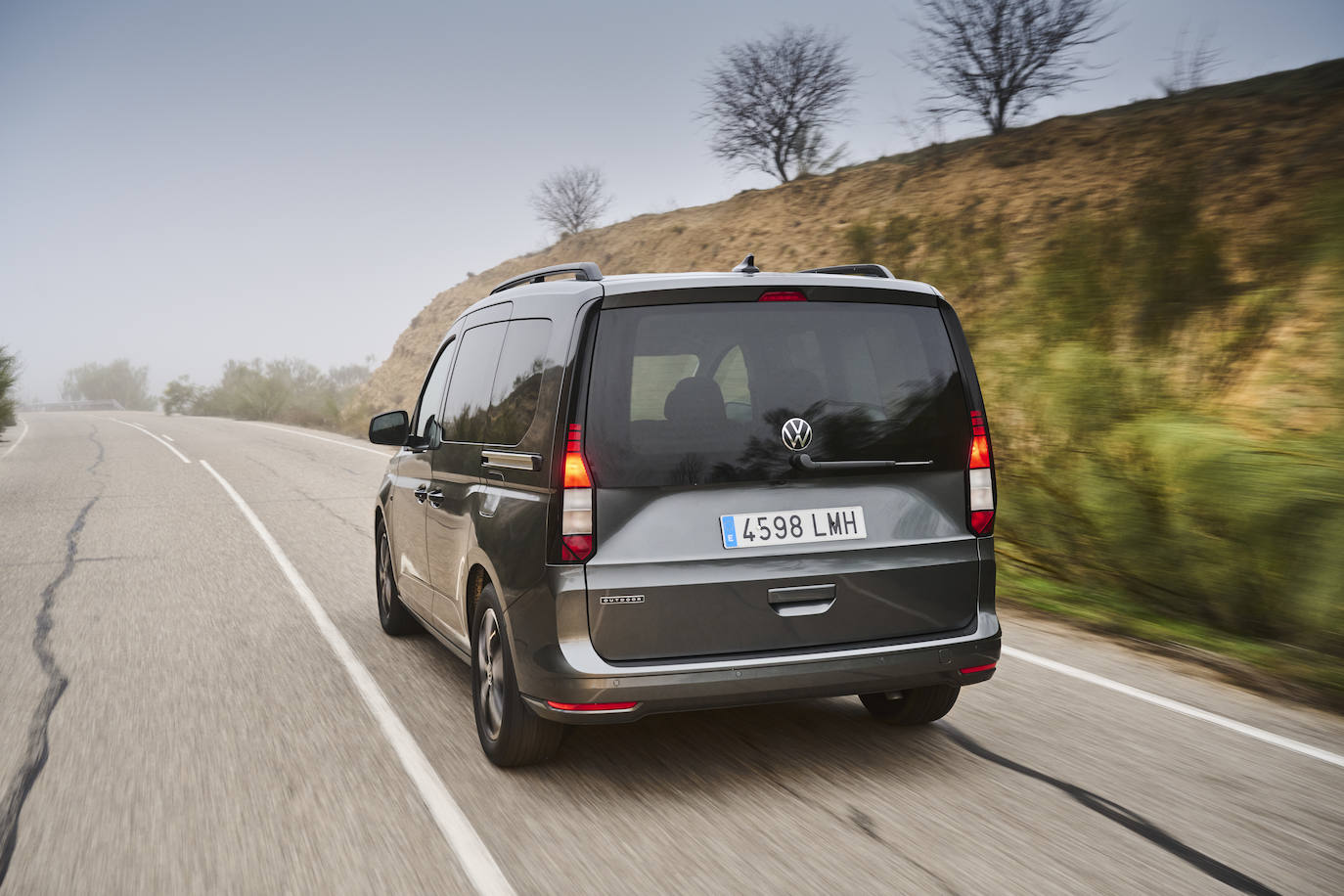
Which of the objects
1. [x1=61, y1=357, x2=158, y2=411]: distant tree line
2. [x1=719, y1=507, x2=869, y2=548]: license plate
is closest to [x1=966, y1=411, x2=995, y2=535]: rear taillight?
[x1=719, y1=507, x2=869, y2=548]: license plate

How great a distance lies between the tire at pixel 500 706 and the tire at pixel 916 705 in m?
1.38

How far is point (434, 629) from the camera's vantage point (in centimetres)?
559

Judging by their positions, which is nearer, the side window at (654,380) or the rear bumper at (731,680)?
the rear bumper at (731,680)

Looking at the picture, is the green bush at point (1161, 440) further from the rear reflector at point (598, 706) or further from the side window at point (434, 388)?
the side window at point (434, 388)

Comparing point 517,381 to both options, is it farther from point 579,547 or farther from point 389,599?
point 389,599

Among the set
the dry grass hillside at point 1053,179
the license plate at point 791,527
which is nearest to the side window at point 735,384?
the license plate at point 791,527

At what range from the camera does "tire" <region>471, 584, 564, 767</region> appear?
4.18 m

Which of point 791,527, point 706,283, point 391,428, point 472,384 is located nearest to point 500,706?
point 791,527

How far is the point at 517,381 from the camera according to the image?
443 centimetres

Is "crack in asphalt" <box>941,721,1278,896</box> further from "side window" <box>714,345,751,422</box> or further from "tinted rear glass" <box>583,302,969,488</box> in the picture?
"side window" <box>714,345,751,422</box>

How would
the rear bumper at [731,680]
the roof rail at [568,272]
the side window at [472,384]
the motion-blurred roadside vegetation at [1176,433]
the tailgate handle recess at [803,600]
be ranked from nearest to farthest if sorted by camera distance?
the rear bumper at [731,680], the tailgate handle recess at [803,600], the roof rail at [568,272], the side window at [472,384], the motion-blurred roadside vegetation at [1176,433]

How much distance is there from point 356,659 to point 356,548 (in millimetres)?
4321

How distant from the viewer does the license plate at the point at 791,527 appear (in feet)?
12.6

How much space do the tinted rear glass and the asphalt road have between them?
4.01 feet
